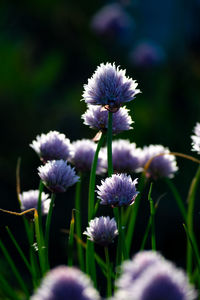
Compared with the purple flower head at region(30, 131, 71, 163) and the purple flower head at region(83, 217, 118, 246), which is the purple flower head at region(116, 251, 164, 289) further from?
the purple flower head at region(30, 131, 71, 163)

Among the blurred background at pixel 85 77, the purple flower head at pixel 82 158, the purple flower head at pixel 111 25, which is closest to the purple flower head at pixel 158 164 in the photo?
the purple flower head at pixel 82 158

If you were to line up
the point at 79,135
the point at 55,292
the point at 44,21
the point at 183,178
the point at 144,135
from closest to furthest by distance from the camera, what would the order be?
1. the point at 55,292
2. the point at 183,178
3. the point at 79,135
4. the point at 144,135
5. the point at 44,21

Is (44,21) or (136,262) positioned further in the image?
(44,21)

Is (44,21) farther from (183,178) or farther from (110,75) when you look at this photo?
(110,75)

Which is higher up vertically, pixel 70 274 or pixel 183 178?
pixel 183 178

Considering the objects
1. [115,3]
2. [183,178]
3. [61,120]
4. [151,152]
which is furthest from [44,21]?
[151,152]

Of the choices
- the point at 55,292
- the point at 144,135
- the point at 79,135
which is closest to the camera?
the point at 55,292

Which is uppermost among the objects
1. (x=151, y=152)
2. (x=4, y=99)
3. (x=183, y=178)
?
(x=4, y=99)

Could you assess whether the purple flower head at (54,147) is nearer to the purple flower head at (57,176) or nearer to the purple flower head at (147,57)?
the purple flower head at (57,176)
